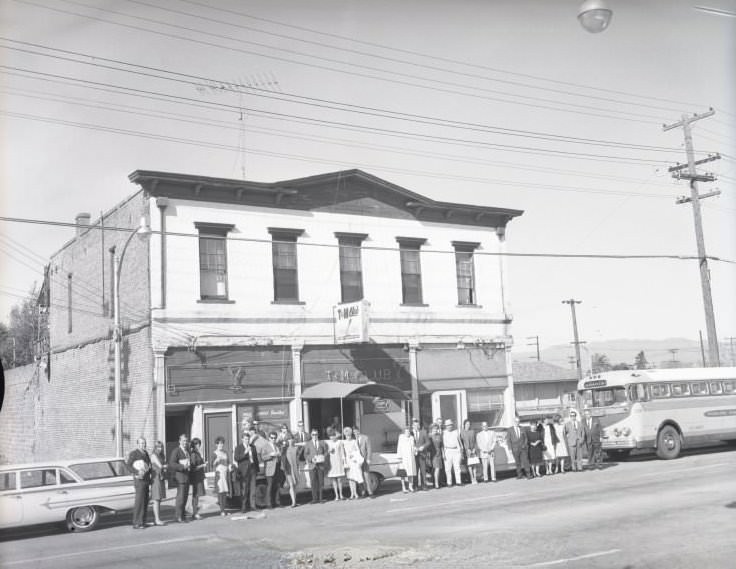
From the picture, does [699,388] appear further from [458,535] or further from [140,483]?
[140,483]

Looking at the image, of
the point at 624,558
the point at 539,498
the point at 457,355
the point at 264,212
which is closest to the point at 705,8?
the point at 624,558

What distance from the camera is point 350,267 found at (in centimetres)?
2516

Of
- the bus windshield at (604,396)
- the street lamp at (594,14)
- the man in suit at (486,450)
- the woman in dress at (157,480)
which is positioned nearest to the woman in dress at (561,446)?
the man in suit at (486,450)

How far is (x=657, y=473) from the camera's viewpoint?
19.1 metres

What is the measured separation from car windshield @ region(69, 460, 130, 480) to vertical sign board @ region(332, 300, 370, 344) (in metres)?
8.97

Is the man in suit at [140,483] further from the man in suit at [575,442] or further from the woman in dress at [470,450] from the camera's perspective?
the man in suit at [575,442]

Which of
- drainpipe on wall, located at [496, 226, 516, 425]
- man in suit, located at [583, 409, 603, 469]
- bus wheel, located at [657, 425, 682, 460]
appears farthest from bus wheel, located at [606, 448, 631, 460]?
drainpipe on wall, located at [496, 226, 516, 425]

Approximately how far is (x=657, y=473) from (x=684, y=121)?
16192 mm

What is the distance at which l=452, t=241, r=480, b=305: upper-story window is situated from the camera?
2747cm

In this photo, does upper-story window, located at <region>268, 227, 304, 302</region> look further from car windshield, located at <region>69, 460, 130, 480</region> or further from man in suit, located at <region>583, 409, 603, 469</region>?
man in suit, located at <region>583, 409, 603, 469</region>

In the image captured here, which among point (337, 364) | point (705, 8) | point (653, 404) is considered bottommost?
point (653, 404)

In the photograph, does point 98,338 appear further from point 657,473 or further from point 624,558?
point 624,558

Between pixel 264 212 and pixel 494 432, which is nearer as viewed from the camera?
pixel 494 432

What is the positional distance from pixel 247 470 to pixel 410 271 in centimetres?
1137
